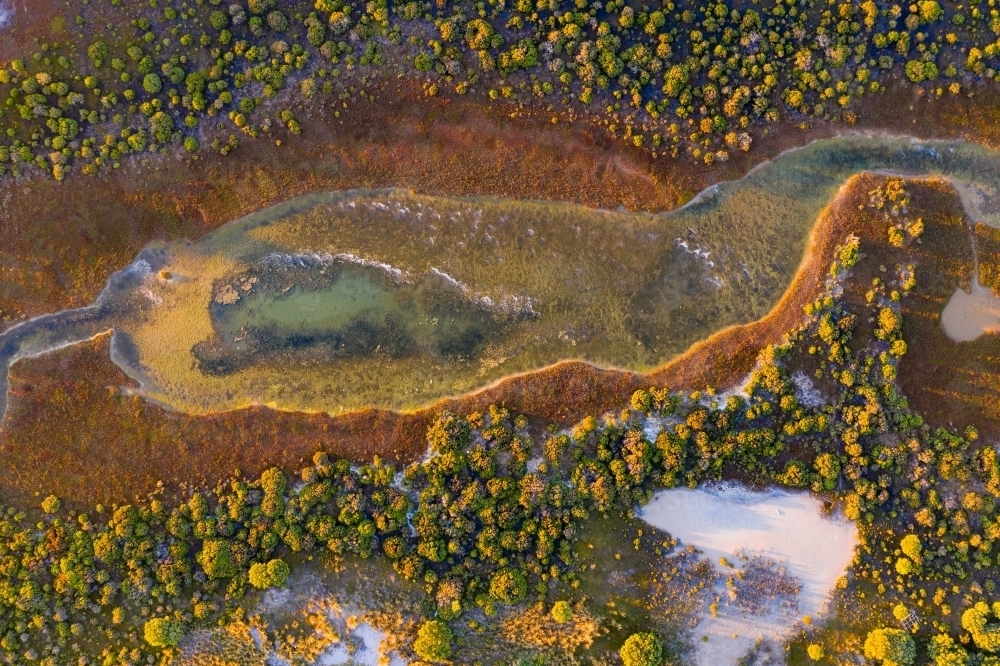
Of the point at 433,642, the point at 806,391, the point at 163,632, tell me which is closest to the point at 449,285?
the point at 433,642

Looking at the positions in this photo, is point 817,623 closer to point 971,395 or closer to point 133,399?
point 971,395

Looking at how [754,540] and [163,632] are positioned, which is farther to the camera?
[754,540]

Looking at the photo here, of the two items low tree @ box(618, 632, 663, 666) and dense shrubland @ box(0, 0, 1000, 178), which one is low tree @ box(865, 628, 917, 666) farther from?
dense shrubland @ box(0, 0, 1000, 178)

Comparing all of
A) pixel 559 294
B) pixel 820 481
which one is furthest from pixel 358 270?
pixel 820 481

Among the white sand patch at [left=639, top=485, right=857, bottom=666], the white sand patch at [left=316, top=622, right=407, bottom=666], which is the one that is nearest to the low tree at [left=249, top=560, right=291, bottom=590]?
the white sand patch at [left=316, top=622, right=407, bottom=666]

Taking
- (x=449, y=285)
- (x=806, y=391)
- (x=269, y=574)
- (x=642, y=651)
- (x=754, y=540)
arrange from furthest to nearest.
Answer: (x=449, y=285)
(x=806, y=391)
(x=754, y=540)
(x=269, y=574)
(x=642, y=651)

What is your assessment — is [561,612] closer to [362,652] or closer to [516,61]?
[362,652]

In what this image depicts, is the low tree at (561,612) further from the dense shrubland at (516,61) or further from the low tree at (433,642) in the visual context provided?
the dense shrubland at (516,61)
